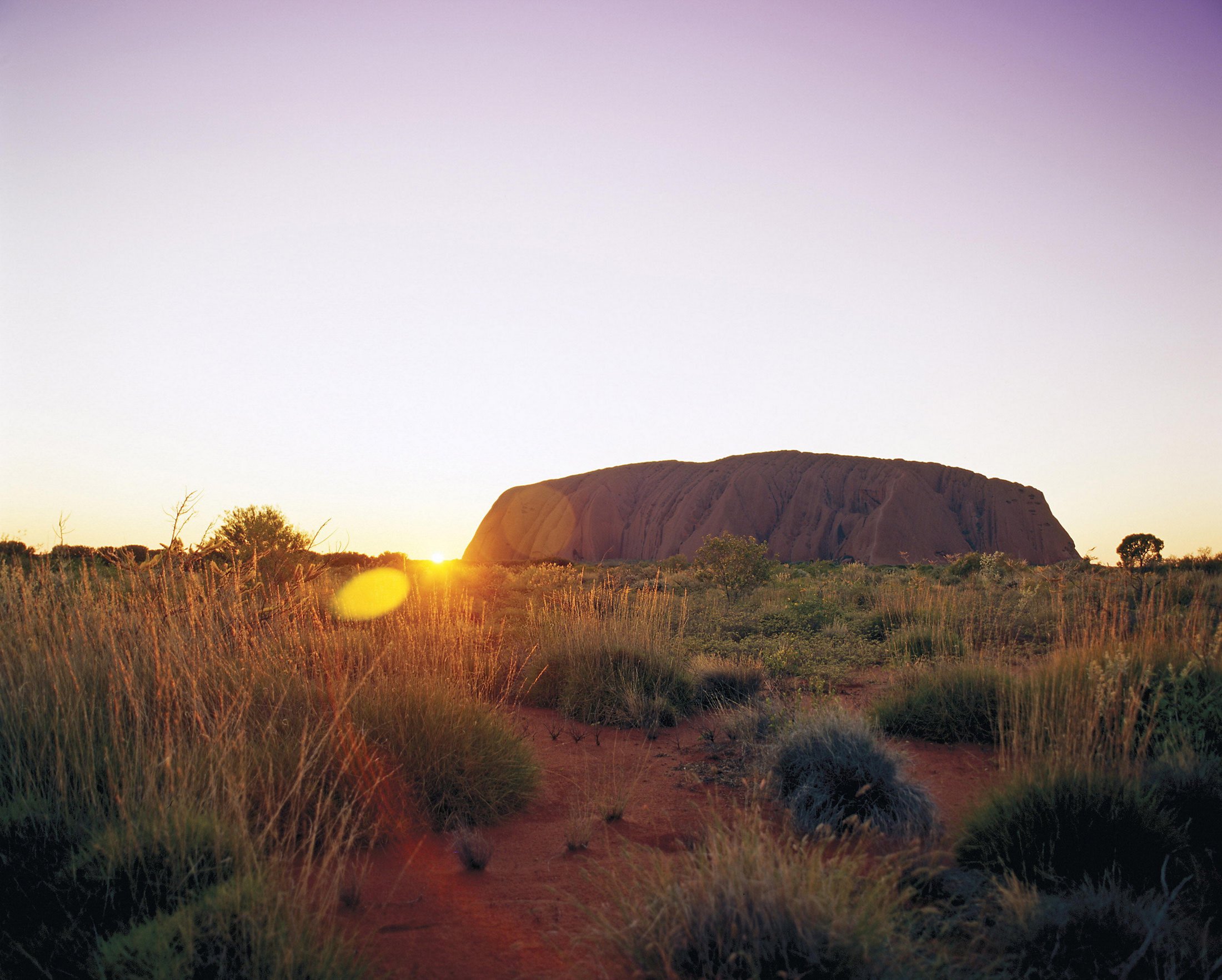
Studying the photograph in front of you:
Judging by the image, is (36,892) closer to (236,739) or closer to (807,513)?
(236,739)

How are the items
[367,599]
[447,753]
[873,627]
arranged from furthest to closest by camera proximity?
[873,627], [367,599], [447,753]

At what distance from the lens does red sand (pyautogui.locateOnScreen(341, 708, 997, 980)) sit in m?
2.70

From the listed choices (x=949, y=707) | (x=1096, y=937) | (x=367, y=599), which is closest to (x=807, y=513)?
(x=367, y=599)

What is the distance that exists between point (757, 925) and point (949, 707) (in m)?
4.37

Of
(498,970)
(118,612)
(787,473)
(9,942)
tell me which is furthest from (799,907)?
(787,473)

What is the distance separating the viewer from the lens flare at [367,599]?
8680 millimetres

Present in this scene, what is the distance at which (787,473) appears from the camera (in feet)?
198

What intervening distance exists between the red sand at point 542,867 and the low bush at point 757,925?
386 mm

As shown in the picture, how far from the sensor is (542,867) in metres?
3.56

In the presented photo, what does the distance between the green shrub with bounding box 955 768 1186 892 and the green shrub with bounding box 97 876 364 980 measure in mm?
2808

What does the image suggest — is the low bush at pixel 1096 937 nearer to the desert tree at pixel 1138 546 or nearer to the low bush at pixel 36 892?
the low bush at pixel 36 892

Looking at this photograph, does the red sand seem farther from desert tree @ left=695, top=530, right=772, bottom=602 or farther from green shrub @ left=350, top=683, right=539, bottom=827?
desert tree @ left=695, top=530, right=772, bottom=602

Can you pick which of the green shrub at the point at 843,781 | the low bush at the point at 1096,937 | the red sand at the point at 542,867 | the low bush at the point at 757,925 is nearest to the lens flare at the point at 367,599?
the red sand at the point at 542,867

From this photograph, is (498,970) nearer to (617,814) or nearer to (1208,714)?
(617,814)
